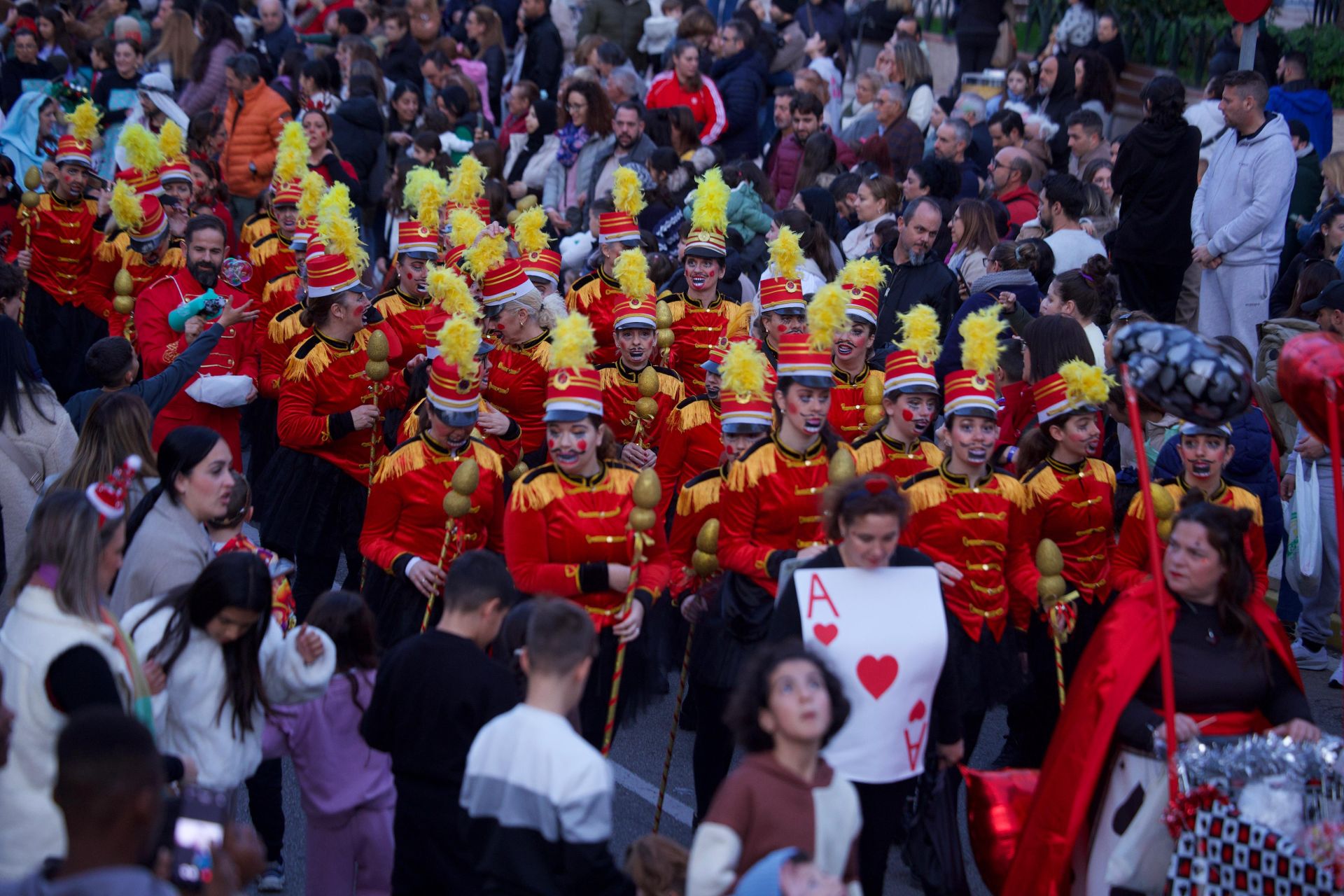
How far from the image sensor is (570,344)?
652 cm

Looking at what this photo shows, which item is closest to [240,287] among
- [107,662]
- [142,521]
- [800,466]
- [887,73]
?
[142,521]

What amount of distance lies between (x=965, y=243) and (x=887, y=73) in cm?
534

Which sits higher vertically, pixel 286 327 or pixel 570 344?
pixel 286 327

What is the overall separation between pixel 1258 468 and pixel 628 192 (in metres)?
4.57

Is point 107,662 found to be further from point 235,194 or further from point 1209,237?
point 235,194

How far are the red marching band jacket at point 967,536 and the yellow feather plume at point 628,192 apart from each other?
14.3ft

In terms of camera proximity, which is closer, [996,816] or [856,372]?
[996,816]

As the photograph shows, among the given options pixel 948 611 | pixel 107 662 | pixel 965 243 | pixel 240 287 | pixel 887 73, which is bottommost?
pixel 107 662

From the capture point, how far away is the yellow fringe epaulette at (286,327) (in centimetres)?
918

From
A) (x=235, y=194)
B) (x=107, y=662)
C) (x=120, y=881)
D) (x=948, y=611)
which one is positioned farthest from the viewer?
(x=235, y=194)

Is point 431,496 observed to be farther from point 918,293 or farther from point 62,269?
point 62,269

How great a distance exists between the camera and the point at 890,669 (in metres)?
5.27

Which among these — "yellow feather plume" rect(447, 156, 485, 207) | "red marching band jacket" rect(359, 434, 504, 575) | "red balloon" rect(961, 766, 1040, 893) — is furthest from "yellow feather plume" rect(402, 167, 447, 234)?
"red balloon" rect(961, 766, 1040, 893)

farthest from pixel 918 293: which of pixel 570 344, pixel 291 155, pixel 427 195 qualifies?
pixel 291 155
